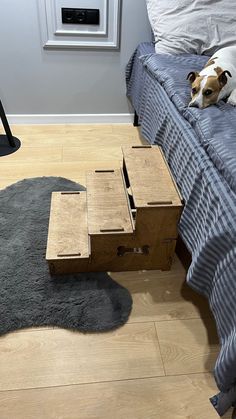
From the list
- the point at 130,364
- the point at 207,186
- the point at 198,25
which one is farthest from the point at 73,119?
the point at 130,364

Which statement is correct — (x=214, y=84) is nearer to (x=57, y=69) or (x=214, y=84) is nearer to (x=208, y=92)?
(x=208, y=92)

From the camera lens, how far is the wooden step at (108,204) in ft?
3.72

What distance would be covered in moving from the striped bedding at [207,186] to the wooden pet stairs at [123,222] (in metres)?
0.07

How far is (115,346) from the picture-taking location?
108 cm

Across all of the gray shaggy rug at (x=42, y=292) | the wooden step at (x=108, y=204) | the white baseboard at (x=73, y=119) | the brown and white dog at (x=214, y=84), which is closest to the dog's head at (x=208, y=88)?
the brown and white dog at (x=214, y=84)

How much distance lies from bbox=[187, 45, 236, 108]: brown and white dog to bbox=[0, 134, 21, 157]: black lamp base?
1203mm

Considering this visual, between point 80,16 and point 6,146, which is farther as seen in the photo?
point 6,146

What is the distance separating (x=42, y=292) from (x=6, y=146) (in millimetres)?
1193

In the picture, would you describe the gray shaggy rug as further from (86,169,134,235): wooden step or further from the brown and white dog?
the brown and white dog

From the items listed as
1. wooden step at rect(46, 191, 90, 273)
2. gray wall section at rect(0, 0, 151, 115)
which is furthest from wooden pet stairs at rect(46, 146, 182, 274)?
gray wall section at rect(0, 0, 151, 115)

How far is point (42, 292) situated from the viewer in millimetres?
1217

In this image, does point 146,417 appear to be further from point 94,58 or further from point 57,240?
point 94,58

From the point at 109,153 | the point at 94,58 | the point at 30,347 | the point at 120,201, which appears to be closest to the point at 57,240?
the point at 120,201

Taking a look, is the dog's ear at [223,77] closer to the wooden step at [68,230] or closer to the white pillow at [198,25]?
the white pillow at [198,25]
